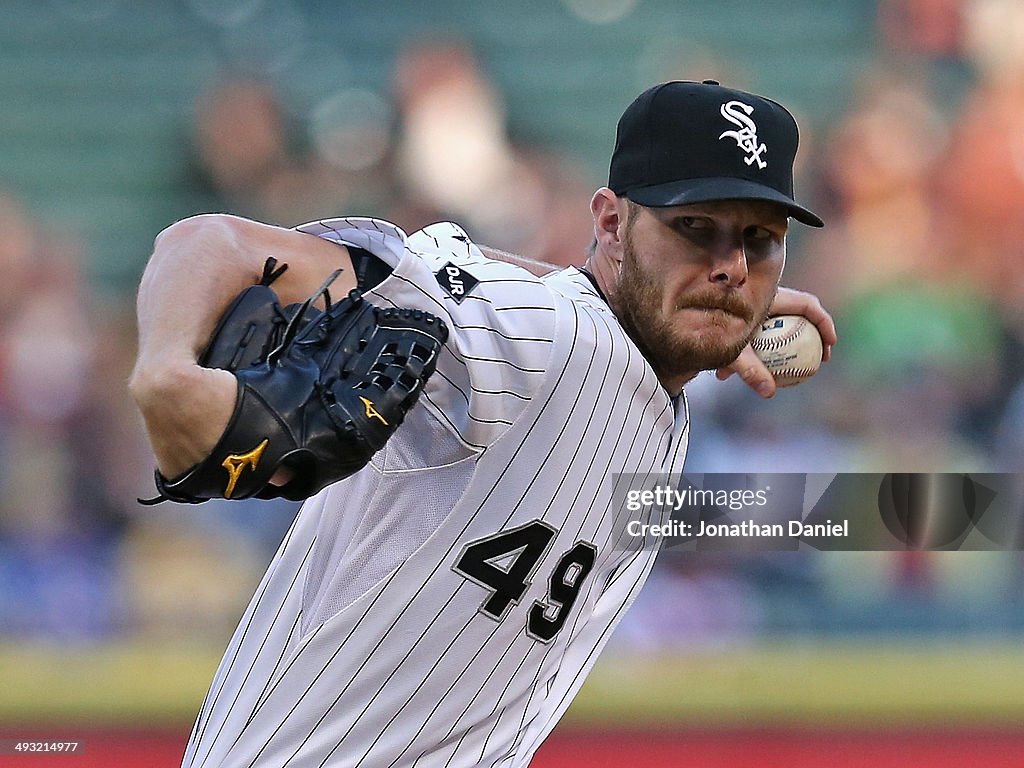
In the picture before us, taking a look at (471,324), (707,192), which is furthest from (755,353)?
(471,324)

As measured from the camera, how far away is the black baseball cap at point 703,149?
5.22ft

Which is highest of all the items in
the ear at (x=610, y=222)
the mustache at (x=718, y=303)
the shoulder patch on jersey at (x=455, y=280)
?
the ear at (x=610, y=222)

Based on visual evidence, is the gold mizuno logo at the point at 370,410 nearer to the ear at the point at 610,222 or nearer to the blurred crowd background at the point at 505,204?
the ear at the point at 610,222

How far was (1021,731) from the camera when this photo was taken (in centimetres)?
422

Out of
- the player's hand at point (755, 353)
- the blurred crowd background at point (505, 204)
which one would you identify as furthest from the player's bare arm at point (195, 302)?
the blurred crowd background at point (505, 204)

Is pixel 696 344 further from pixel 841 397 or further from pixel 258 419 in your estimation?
pixel 841 397

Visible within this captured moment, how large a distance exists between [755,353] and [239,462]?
1.30 meters

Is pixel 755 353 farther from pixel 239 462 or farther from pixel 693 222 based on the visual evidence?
pixel 239 462

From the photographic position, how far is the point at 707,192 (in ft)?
5.11

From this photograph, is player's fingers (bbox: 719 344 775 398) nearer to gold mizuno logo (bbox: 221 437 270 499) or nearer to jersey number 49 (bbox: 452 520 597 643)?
jersey number 49 (bbox: 452 520 597 643)

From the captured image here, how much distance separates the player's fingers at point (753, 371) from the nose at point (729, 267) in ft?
1.33

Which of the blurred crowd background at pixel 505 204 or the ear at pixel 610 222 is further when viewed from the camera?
the blurred crowd background at pixel 505 204

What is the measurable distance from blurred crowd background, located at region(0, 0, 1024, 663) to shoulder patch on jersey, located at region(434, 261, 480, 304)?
3127 millimetres

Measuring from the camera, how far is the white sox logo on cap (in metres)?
1.62
